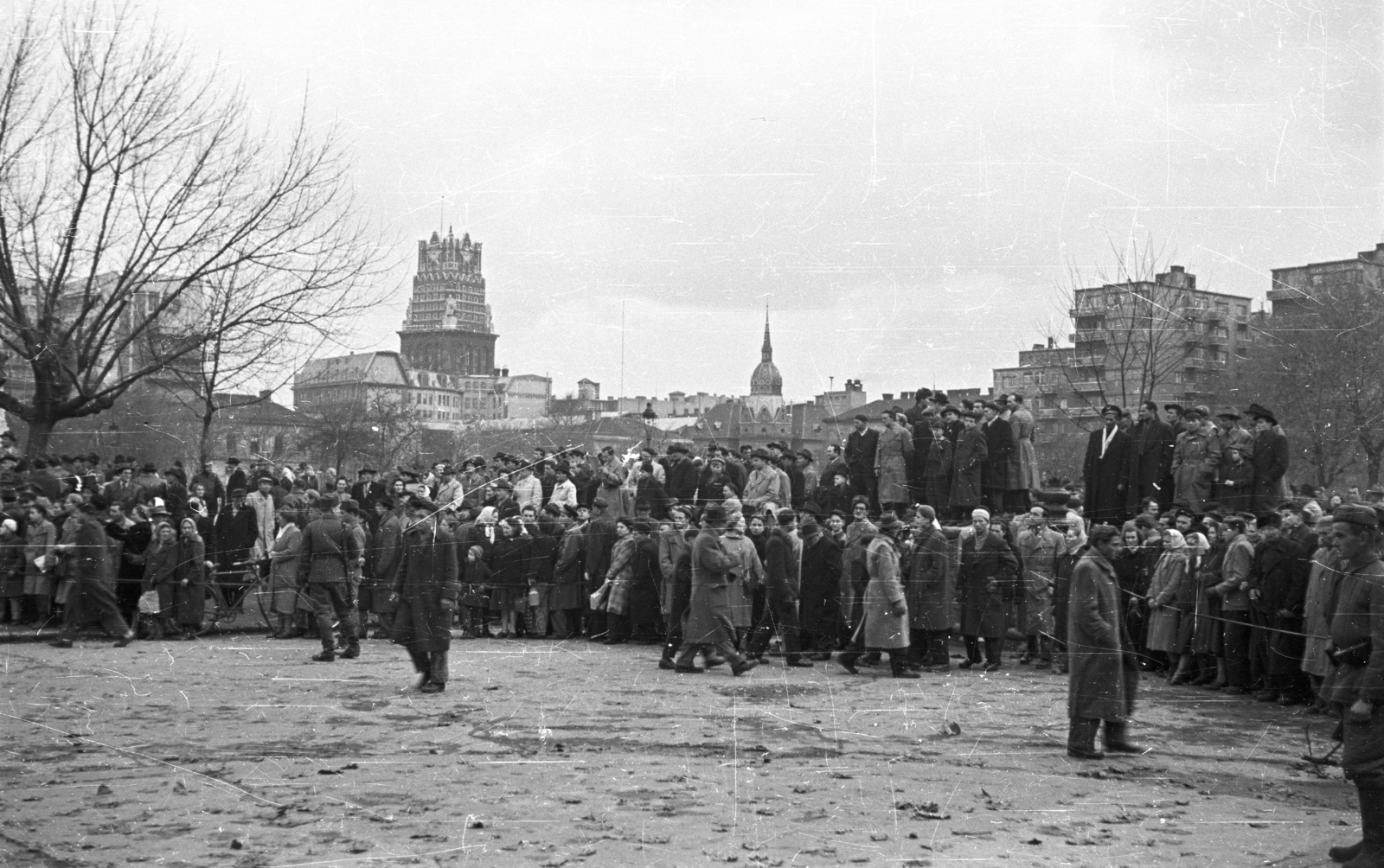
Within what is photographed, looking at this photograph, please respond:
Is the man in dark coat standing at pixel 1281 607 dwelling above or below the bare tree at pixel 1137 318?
below

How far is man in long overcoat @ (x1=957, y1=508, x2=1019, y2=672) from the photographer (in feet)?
52.6

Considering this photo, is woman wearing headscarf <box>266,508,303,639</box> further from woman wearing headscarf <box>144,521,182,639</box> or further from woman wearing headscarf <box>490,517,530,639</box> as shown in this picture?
woman wearing headscarf <box>490,517,530,639</box>

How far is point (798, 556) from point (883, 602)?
2.02 m

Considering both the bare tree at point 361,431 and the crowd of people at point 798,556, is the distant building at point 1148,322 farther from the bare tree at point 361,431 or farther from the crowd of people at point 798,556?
the bare tree at point 361,431

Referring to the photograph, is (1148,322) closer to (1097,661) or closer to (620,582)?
(620,582)

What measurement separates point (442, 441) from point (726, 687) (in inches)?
2983

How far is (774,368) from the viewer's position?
18925cm

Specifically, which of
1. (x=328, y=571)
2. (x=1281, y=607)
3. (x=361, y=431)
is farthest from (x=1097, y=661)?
(x=361, y=431)

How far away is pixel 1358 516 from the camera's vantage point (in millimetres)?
7980

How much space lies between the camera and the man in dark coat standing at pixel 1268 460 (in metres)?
16.6

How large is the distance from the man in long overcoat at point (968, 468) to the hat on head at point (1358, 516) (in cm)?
1114

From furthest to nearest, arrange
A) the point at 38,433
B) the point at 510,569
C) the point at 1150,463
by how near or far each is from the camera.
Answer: the point at 38,433, the point at 510,569, the point at 1150,463

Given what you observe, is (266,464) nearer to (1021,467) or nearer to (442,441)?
(1021,467)

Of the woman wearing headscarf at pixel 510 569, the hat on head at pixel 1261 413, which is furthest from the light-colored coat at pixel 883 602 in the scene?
the woman wearing headscarf at pixel 510 569
